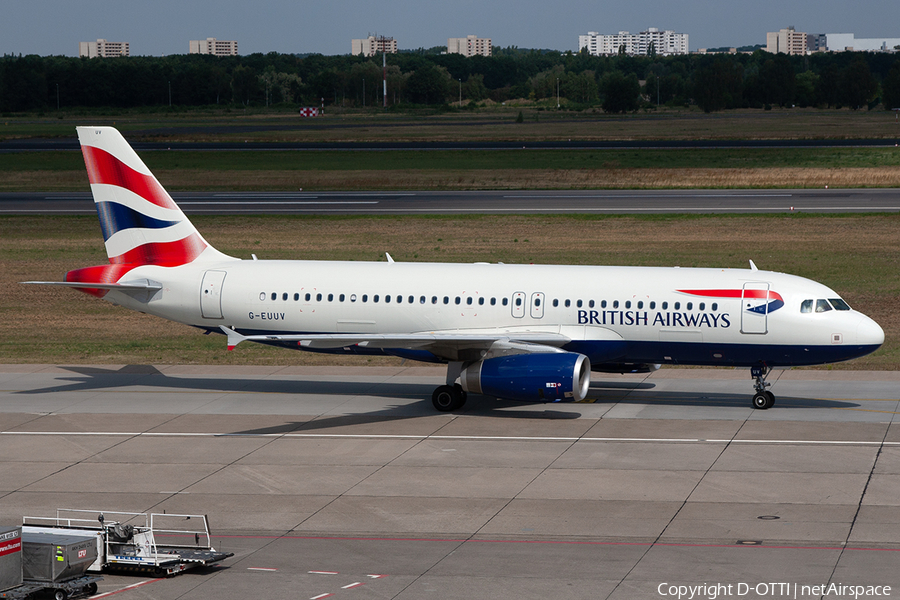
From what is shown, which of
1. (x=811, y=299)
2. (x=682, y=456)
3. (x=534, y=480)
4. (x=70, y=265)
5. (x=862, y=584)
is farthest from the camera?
(x=70, y=265)

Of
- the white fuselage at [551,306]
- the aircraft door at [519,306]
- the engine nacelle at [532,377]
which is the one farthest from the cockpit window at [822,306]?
the aircraft door at [519,306]

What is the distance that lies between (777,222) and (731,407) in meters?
39.5

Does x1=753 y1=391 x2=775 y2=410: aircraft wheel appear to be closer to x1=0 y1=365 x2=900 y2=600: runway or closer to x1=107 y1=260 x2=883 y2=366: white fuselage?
x1=0 y1=365 x2=900 y2=600: runway

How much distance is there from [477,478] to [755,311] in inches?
398

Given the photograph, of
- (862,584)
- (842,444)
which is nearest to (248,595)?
(862,584)

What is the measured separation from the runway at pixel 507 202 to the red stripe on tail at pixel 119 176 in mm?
41068

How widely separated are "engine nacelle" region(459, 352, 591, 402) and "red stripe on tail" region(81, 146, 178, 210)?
1201 centimetres

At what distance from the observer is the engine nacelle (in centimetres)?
2880

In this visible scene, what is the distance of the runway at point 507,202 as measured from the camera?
246ft

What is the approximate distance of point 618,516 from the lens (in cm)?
2195

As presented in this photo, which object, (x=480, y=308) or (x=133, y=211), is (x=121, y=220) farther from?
(x=480, y=308)

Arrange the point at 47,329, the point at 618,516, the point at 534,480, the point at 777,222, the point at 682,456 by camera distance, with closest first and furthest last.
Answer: the point at 618,516 < the point at 534,480 < the point at 682,456 < the point at 47,329 < the point at 777,222

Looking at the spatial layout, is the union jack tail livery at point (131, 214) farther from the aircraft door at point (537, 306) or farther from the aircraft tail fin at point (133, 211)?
the aircraft door at point (537, 306)

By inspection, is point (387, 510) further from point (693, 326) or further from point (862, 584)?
point (693, 326)
